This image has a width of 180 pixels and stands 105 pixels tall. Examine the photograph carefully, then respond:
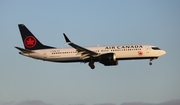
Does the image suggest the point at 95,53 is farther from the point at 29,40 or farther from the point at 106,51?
the point at 29,40

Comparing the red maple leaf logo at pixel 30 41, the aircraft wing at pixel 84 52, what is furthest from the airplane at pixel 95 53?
the red maple leaf logo at pixel 30 41

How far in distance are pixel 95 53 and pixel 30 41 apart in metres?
15.3

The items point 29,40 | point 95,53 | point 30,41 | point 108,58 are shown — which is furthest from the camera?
point 29,40

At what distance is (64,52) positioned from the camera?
79938 mm

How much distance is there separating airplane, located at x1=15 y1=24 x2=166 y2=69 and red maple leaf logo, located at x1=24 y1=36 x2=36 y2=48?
2.32 metres

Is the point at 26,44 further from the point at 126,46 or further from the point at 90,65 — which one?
the point at 126,46

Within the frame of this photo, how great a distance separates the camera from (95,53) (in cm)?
7644

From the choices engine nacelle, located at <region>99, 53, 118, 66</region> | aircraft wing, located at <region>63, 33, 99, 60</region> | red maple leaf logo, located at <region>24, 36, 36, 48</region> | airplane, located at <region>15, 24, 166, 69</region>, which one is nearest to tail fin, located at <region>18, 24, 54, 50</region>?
red maple leaf logo, located at <region>24, 36, 36, 48</region>

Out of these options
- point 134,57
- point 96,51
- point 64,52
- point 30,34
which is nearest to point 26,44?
point 30,34

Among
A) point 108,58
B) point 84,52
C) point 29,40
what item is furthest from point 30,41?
point 108,58

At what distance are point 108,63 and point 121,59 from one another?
2.34 meters

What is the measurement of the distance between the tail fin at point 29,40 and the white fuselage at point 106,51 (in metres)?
2.33

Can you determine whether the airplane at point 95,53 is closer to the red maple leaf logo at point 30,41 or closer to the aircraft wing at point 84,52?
the aircraft wing at point 84,52

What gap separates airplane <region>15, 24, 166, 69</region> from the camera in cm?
7625
